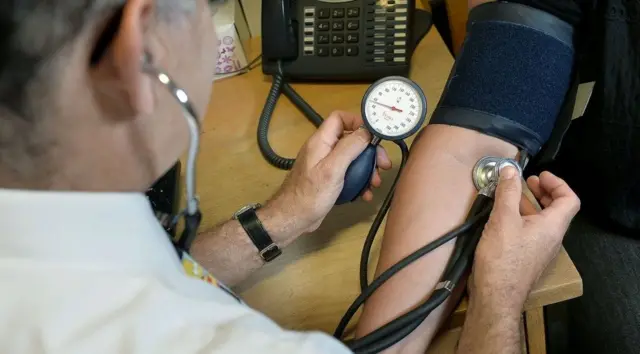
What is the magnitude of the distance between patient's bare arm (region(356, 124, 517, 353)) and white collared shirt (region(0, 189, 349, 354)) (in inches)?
12.1

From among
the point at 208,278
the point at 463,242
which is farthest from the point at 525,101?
the point at 208,278

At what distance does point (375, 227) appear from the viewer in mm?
908

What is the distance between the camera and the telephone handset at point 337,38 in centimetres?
109

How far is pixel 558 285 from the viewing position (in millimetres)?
824

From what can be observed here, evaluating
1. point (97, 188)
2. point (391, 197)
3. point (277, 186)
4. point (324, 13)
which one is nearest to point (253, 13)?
point (324, 13)

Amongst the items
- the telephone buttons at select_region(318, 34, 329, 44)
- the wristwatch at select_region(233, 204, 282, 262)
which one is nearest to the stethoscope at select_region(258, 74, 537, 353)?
the wristwatch at select_region(233, 204, 282, 262)

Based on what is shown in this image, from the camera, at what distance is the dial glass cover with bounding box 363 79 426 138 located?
2.99ft

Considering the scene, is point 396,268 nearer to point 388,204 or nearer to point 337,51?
point 388,204

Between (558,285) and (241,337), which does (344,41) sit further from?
(241,337)

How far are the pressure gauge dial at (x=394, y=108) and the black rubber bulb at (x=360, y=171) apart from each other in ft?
0.10

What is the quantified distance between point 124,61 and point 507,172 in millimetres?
537

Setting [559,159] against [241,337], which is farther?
[559,159]

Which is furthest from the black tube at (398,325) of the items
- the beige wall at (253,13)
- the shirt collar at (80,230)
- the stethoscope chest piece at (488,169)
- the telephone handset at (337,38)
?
the beige wall at (253,13)

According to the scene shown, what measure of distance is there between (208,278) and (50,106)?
316 mm
